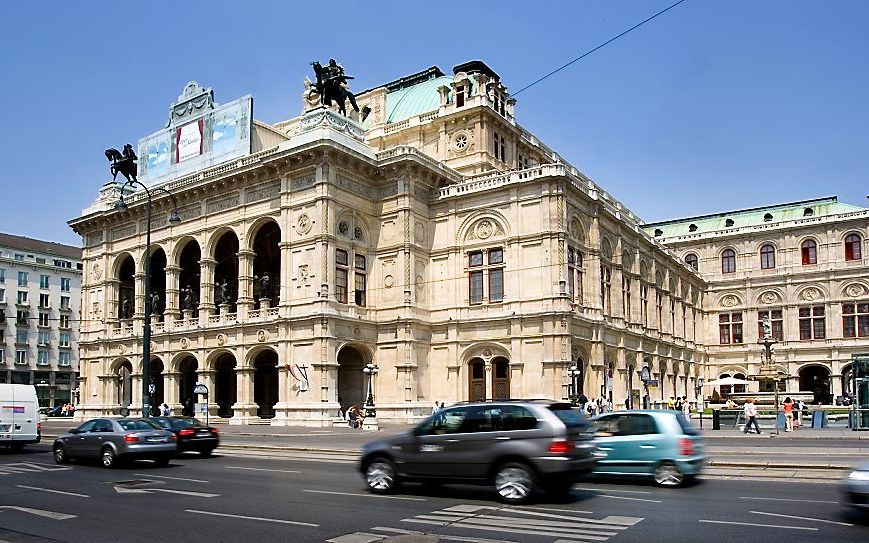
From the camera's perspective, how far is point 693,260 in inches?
3297

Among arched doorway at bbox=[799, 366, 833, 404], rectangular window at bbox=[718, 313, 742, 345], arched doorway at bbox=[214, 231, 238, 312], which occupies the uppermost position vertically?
arched doorway at bbox=[214, 231, 238, 312]

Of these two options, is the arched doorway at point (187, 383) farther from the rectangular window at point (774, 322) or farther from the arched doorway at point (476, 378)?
the rectangular window at point (774, 322)

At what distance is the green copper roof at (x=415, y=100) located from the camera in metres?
62.1

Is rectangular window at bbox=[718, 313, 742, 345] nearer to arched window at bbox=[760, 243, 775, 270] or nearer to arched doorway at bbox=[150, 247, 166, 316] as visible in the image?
arched window at bbox=[760, 243, 775, 270]

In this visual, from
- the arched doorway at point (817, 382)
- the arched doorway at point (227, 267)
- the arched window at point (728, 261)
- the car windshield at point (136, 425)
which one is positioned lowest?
the arched doorway at point (817, 382)

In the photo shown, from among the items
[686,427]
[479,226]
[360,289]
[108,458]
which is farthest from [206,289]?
[686,427]

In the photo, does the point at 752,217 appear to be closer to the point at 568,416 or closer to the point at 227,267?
the point at 227,267

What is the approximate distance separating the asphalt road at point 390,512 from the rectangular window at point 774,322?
6588 centimetres

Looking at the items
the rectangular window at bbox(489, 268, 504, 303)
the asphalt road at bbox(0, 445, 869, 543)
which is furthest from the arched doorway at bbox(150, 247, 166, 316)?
the asphalt road at bbox(0, 445, 869, 543)

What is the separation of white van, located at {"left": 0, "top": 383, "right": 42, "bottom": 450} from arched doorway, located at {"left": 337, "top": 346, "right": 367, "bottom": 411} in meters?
23.6

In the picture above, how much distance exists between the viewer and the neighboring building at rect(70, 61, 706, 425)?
46531 mm

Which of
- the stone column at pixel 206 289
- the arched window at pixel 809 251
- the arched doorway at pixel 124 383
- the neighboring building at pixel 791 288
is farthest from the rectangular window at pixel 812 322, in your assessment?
the arched doorway at pixel 124 383

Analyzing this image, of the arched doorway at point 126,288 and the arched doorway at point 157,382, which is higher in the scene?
the arched doorway at point 126,288

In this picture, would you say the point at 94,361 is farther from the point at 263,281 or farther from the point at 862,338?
the point at 862,338
